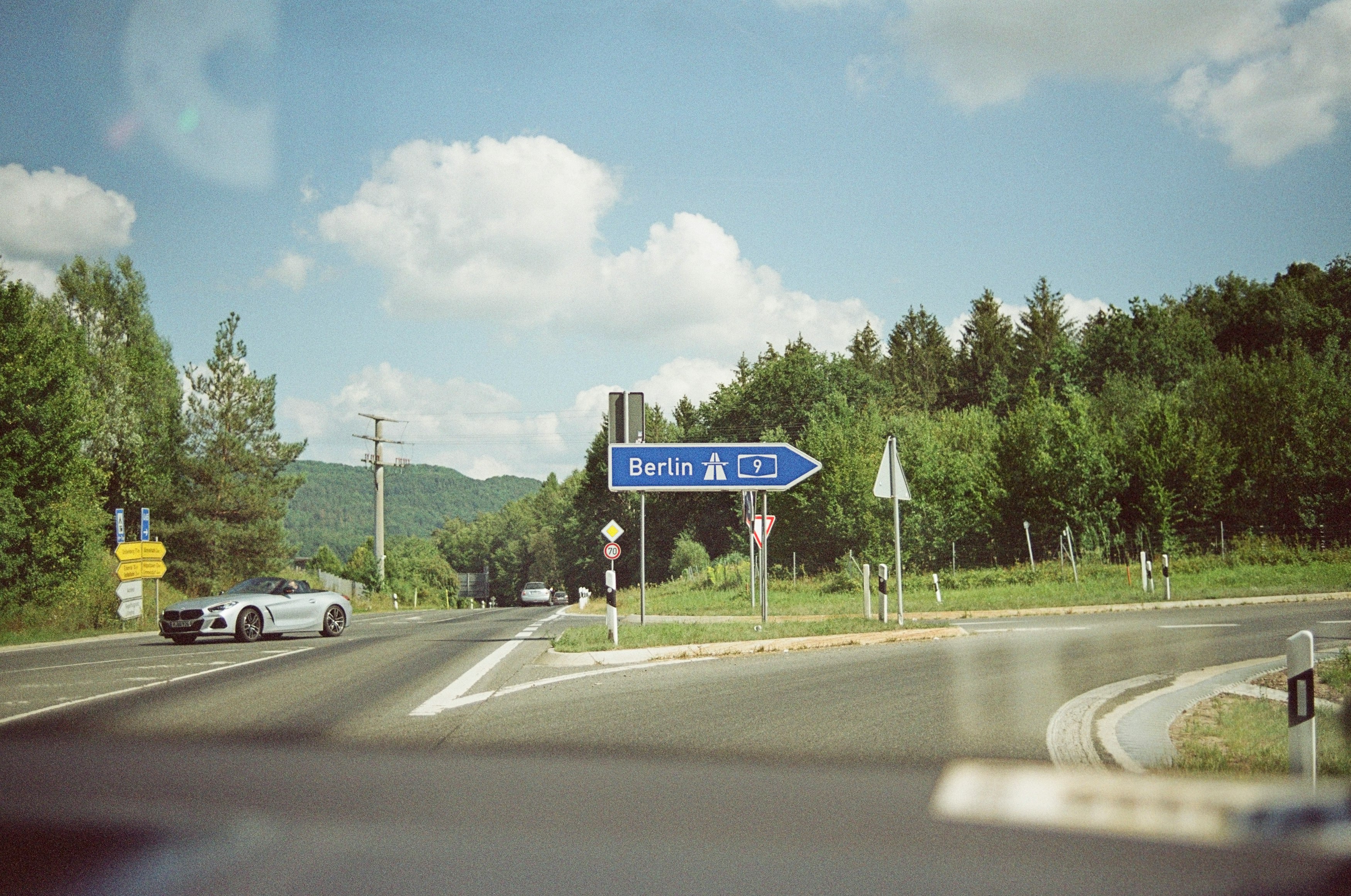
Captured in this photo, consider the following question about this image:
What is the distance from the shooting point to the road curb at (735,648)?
45.8ft

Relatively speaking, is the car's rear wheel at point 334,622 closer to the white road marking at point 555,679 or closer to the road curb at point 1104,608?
the road curb at point 1104,608

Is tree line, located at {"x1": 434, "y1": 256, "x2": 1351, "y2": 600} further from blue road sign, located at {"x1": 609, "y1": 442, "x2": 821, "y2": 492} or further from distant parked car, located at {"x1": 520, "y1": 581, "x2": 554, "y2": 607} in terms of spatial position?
blue road sign, located at {"x1": 609, "y1": 442, "x2": 821, "y2": 492}

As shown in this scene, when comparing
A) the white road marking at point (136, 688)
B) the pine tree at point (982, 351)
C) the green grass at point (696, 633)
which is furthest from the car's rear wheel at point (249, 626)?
the pine tree at point (982, 351)

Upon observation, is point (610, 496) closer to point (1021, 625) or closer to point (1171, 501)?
point (1171, 501)

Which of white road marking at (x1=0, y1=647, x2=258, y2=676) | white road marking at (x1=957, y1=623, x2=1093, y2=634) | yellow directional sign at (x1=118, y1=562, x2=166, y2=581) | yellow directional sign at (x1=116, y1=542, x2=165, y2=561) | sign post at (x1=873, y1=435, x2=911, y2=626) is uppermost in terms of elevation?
sign post at (x1=873, y1=435, x2=911, y2=626)

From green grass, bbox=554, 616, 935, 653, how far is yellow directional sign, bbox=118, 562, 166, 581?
651 inches

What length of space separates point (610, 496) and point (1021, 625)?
199ft

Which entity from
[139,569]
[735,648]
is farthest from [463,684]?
[139,569]

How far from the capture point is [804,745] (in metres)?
7.37

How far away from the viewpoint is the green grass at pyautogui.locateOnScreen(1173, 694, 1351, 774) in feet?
20.7

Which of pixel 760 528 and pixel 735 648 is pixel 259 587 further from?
pixel 735 648

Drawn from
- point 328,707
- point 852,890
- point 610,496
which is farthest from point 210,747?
point 610,496

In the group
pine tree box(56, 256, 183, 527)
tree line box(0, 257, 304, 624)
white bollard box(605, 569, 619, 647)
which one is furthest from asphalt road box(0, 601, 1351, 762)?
pine tree box(56, 256, 183, 527)

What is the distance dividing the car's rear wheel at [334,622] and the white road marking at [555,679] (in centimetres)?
1005
